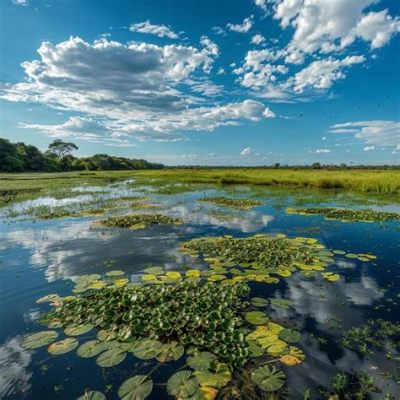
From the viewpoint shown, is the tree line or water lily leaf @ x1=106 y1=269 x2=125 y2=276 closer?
water lily leaf @ x1=106 y1=269 x2=125 y2=276

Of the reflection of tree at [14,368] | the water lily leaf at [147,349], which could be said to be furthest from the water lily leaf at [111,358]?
the reflection of tree at [14,368]

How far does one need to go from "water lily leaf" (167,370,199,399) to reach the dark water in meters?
0.13

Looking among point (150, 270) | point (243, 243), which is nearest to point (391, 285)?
point (243, 243)

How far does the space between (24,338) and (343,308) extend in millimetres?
6458

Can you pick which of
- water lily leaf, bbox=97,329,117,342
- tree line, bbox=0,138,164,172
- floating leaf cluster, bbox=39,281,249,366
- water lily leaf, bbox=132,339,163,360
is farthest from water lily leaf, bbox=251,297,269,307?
tree line, bbox=0,138,164,172

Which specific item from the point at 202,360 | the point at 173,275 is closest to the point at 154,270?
the point at 173,275

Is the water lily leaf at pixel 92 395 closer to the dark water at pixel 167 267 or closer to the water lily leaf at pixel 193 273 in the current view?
the dark water at pixel 167 267

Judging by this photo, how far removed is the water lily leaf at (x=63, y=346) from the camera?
4.68 m

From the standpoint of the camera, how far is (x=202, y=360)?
172 inches

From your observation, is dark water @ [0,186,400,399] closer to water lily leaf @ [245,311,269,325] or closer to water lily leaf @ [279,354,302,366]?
water lily leaf @ [279,354,302,366]

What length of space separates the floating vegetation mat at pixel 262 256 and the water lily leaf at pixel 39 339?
3.94 m

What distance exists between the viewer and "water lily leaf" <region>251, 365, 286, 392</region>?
3.85 meters

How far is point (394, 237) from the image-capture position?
11.7 metres

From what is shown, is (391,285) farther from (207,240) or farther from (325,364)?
(207,240)
